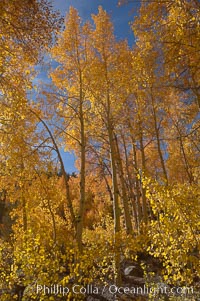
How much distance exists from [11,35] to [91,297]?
6435 millimetres

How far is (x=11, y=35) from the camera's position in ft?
14.5

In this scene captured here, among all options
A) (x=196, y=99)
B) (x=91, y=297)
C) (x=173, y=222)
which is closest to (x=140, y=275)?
(x=91, y=297)

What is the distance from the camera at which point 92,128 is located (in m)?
9.20

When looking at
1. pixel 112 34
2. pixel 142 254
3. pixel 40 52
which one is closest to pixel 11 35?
pixel 40 52

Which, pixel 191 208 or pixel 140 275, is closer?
pixel 191 208

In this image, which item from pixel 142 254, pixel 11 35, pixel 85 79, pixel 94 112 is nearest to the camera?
pixel 11 35

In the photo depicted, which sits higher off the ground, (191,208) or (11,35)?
(11,35)

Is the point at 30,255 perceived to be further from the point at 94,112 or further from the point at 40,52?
the point at 94,112

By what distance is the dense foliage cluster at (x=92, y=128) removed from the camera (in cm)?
423

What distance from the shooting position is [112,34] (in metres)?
8.87

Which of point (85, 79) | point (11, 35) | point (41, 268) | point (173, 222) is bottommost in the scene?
point (41, 268)

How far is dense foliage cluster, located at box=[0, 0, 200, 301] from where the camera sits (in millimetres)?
4234

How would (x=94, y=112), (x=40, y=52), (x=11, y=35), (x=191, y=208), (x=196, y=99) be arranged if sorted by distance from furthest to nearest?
1. (x=94, y=112)
2. (x=196, y=99)
3. (x=40, y=52)
4. (x=11, y=35)
5. (x=191, y=208)

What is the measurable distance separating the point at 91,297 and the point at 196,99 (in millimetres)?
5902
